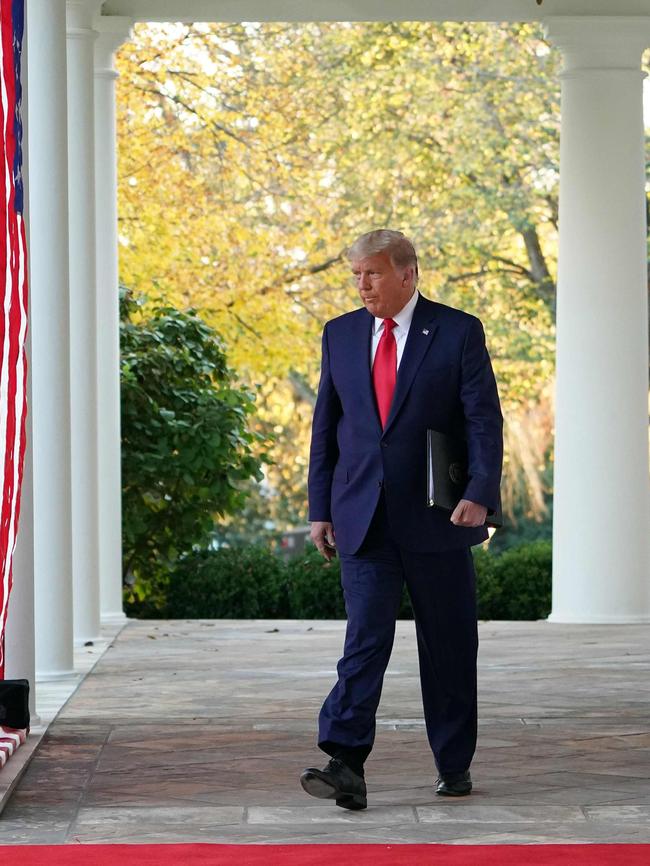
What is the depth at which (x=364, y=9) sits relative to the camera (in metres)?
11.9

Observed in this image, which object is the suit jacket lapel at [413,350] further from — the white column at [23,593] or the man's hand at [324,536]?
the white column at [23,593]

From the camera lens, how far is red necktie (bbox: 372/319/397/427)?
616 centimetres

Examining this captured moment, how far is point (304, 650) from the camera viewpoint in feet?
35.8

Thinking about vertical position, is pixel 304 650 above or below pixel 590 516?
below

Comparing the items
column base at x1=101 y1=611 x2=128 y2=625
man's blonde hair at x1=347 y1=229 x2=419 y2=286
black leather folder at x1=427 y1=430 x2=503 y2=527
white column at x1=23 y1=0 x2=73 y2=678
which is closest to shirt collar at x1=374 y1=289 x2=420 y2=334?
man's blonde hair at x1=347 y1=229 x2=419 y2=286

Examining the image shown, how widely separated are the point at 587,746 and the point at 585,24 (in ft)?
21.2

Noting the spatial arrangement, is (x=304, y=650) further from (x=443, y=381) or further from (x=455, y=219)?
(x=455, y=219)

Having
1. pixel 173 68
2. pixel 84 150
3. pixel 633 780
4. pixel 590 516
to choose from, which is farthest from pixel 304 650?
pixel 173 68

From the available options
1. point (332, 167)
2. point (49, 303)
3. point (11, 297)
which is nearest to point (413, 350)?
point (11, 297)

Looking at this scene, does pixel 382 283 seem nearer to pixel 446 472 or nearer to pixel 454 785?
pixel 446 472

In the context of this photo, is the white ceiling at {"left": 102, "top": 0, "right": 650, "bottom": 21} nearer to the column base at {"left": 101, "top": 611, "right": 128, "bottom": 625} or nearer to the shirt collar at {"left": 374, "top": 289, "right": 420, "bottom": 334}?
the column base at {"left": 101, "top": 611, "right": 128, "bottom": 625}

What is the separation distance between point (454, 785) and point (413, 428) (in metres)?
1.34

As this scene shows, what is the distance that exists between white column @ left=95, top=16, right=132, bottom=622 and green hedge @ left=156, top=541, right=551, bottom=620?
2415mm

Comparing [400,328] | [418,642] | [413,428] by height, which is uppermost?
[400,328]
